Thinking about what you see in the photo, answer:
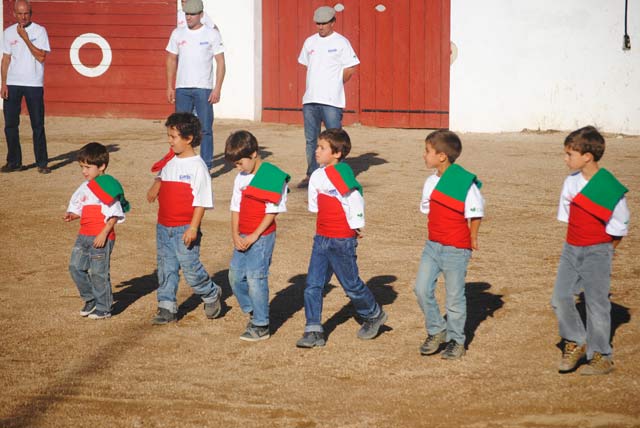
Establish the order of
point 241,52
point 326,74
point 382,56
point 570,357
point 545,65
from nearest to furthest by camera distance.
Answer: point 570,357 < point 326,74 < point 545,65 < point 382,56 < point 241,52

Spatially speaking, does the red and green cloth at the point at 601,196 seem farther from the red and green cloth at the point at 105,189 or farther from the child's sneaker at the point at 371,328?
the red and green cloth at the point at 105,189

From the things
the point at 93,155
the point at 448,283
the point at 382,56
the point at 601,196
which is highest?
the point at 382,56

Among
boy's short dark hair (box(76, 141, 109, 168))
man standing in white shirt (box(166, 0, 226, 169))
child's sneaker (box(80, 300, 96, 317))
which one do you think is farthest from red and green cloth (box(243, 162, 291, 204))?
man standing in white shirt (box(166, 0, 226, 169))

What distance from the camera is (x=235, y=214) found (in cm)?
653

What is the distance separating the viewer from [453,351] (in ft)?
20.2

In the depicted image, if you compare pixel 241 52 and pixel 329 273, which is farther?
pixel 241 52

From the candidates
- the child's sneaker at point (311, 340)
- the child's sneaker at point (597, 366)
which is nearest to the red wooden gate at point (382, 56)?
the child's sneaker at point (311, 340)

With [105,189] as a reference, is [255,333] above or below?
below

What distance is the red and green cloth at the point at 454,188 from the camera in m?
5.98

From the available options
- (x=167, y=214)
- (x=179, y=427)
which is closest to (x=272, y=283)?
(x=167, y=214)

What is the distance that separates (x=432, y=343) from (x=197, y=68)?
6.47 meters

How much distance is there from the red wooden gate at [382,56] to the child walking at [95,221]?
1066cm

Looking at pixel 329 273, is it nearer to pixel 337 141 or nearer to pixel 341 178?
pixel 341 178

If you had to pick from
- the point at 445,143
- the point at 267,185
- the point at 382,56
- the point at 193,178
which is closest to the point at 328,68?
the point at 193,178
